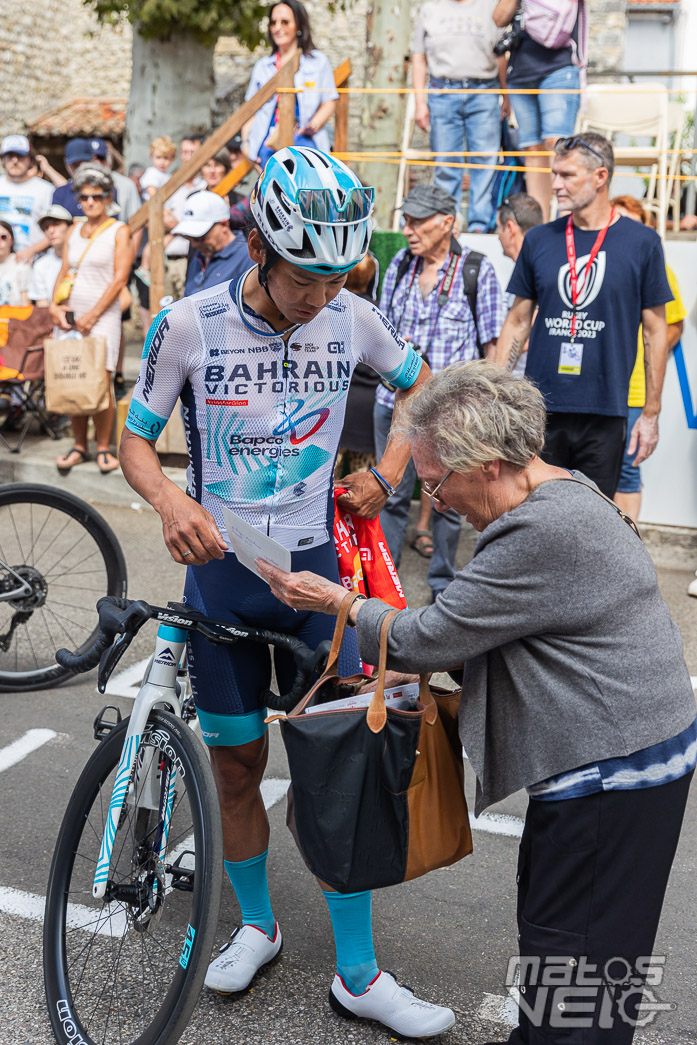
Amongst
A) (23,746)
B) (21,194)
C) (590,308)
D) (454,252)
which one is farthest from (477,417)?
(21,194)

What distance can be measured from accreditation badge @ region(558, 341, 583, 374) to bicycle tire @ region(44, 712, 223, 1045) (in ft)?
10.2

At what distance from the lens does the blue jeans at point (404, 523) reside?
5871 mm

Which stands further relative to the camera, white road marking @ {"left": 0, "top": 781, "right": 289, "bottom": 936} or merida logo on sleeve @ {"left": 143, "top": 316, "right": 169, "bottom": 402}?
white road marking @ {"left": 0, "top": 781, "right": 289, "bottom": 936}

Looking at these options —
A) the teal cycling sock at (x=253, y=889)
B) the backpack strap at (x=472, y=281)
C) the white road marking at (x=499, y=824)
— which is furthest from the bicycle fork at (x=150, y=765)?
the backpack strap at (x=472, y=281)

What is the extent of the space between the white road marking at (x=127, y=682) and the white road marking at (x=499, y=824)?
164 cm

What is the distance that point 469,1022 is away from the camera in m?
2.73

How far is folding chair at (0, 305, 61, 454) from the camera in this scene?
8.19 m

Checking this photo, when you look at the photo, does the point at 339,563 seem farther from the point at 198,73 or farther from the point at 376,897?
the point at 198,73

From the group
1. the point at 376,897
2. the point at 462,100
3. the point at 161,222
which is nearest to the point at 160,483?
the point at 376,897

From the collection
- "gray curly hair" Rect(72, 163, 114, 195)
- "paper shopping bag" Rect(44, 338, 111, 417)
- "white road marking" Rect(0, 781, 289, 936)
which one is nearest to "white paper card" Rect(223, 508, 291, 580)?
"white road marking" Rect(0, 781, 289, 936)

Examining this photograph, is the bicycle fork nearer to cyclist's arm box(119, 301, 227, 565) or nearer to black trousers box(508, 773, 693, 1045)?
cyclist's arm box(119, 301, 227, 565)

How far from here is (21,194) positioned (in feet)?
31.3

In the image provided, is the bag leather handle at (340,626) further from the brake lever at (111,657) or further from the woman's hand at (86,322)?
the woman's hand at (86,322)

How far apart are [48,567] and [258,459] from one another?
109 inches
